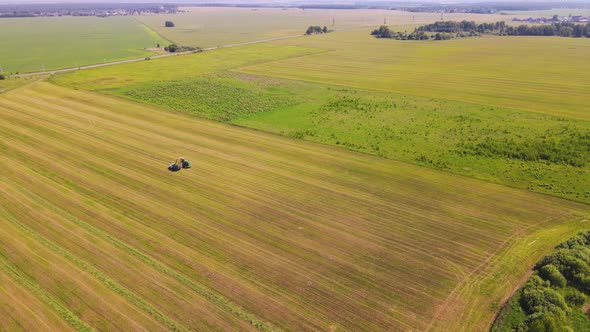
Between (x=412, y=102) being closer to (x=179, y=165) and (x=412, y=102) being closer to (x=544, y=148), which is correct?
(x=544, y=148)

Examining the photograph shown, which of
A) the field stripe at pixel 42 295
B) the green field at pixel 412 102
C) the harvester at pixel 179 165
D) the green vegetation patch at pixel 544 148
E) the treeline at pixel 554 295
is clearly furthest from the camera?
the green field at pixel 412 102

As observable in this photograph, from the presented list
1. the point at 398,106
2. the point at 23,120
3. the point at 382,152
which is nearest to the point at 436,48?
the point at 398,106

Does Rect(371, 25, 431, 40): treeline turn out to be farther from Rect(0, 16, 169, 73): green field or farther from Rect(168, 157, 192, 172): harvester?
Rect(168, 157, 192, 172): harvester

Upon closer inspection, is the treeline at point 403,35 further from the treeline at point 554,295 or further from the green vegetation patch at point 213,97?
the treeline at point 554,295

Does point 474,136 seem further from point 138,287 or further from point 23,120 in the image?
point 23,120

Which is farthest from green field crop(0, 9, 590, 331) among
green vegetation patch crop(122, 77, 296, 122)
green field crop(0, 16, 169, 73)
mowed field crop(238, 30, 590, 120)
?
green field crop(0, 16, 169, 73)

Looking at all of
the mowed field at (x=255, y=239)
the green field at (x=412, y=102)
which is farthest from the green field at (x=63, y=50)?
the mowed field at (x=255, y=239)
